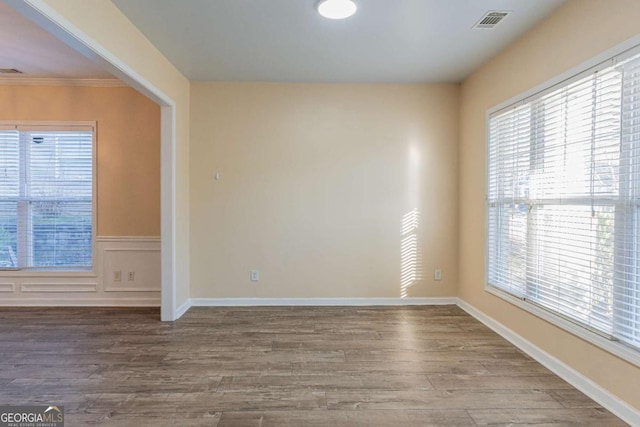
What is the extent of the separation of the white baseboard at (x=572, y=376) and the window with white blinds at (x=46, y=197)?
15.5 ft

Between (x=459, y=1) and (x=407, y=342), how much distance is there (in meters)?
2.82

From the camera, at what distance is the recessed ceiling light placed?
2.39 meters

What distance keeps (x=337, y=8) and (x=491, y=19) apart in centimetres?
125

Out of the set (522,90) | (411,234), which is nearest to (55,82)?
(411,234)

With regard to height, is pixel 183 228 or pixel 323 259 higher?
pixel 183 228

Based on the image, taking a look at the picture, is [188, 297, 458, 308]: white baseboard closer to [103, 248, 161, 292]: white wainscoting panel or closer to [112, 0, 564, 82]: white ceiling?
[103, 248, 161, 292]: white wainscoting panel

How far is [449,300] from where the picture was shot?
4.13 m

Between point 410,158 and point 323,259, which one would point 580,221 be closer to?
point 410,158

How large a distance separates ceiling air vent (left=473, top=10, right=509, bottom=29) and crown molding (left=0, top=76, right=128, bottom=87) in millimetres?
3934

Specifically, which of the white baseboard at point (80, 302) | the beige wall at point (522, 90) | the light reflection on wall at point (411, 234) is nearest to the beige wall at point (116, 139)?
the white baseboard at point (80, 302)

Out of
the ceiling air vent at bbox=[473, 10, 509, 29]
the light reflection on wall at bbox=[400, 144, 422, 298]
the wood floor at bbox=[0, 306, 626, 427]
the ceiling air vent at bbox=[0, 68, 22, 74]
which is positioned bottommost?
the wood floor at bbox=[0, 306, 626, 427]

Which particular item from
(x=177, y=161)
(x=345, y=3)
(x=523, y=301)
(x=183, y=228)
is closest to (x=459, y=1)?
(x=345, y=3)

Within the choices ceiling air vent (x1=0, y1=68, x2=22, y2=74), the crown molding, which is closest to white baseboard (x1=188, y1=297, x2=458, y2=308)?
the crown molding

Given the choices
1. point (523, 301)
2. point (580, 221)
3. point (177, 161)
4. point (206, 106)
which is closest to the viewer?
point (580, 221)
